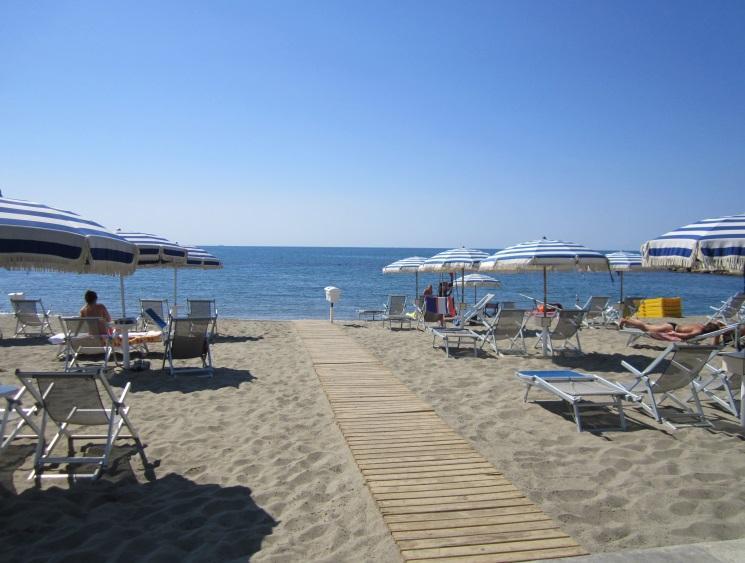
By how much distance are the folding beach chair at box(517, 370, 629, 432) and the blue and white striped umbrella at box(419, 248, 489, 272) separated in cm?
519

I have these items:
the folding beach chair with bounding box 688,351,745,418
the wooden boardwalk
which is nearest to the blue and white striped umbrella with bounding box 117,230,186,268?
the wooden boardwalk

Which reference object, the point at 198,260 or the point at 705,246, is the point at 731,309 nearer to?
the point at 705,246

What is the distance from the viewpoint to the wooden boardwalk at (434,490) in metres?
2.98

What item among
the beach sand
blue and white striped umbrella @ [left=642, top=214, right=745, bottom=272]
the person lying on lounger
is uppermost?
blue and white striped umbrella @ [left=642, top=214, right=745, bottom=272]

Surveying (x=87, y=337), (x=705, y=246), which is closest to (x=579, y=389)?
(x=705, y=246)

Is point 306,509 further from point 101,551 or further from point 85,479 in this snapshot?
point 85,479

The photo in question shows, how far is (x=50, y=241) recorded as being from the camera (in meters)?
3.49

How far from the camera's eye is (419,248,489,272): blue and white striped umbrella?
1169 centimetres

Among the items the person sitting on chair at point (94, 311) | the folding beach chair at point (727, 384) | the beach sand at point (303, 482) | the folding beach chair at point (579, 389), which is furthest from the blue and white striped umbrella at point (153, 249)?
→ the folding beach chair at point (727, 384)

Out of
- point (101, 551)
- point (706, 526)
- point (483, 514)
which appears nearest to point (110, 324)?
point (101, 551)

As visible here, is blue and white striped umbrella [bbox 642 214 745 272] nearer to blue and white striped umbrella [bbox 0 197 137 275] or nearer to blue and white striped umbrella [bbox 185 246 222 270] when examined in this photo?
blue and white striped umbrella [bbox 0 197 137 275]

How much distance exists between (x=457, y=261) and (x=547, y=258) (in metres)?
3.66

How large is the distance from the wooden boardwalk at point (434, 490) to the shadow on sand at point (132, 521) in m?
0.87

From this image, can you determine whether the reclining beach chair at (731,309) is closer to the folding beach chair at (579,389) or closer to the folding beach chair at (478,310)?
the folding beach chair at (478,310)
